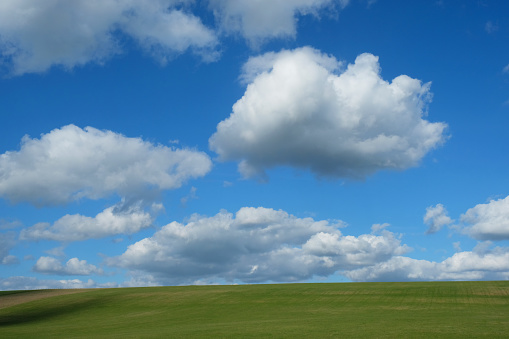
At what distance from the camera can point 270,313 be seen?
169ft

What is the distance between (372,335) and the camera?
100 ft

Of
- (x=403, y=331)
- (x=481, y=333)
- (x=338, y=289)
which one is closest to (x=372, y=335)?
(x=403, y=331)

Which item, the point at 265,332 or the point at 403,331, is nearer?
the point at 403,331

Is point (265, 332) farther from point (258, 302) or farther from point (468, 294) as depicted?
point (468, 294)

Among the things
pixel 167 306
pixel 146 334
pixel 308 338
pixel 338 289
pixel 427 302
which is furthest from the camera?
pixel 338 289

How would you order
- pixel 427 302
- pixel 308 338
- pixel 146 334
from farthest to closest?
1. pixel 427 302
2. pixel 146 334
3. pixel 308 338

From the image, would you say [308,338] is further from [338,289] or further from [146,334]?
[338,289]

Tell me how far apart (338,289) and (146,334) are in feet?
139

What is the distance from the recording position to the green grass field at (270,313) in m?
34.3

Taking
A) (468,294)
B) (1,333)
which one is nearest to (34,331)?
(1,333)

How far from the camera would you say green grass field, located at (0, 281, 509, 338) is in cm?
3428

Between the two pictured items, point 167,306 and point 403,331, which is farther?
point 167,306

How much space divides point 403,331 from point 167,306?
3787cm

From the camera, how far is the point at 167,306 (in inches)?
2414
